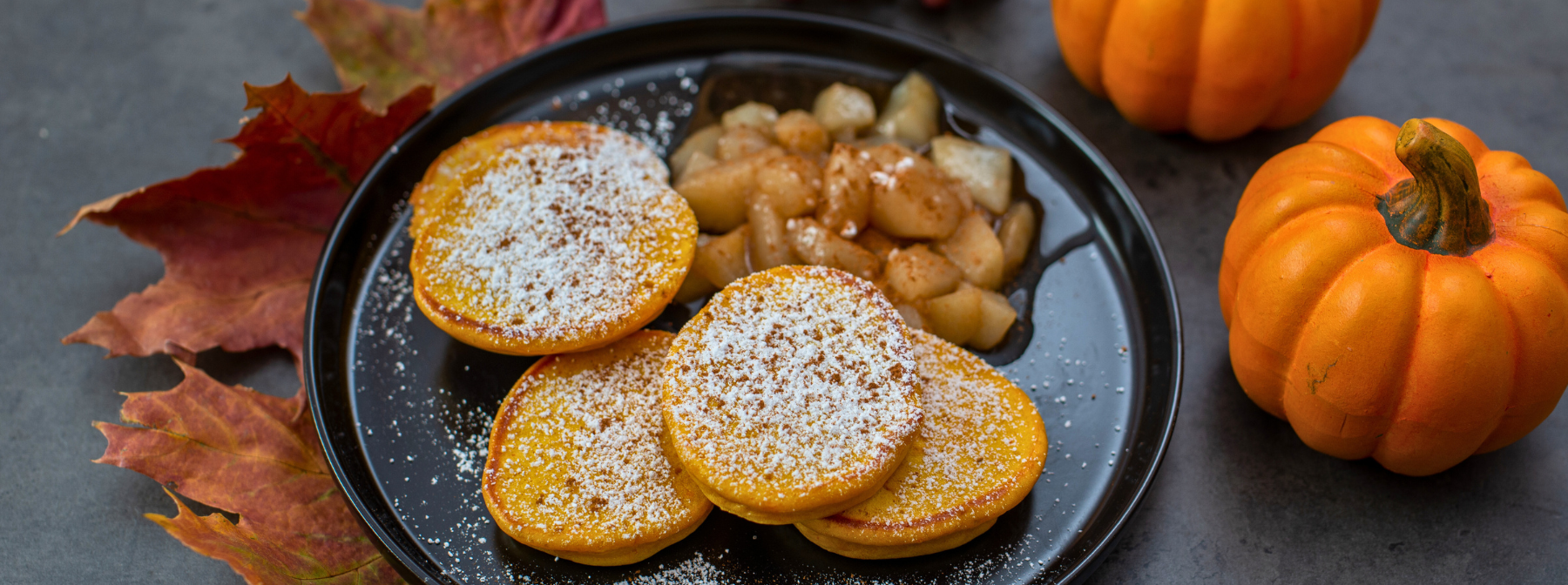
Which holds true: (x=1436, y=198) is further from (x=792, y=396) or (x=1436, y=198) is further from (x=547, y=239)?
(x=547, y=239)

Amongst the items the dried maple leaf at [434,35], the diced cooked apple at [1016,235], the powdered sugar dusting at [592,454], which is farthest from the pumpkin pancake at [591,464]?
the dried maple leaf at [434,35]

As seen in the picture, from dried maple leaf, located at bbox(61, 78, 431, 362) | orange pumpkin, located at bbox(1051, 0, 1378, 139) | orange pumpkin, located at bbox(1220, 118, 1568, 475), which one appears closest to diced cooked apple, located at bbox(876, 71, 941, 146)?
orange pumpkin, located at bbox(1051, 0, 1378, 139)

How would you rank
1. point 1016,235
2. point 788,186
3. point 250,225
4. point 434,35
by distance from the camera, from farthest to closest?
point 434,35
point 250,225
point 1016,235
point 788,186

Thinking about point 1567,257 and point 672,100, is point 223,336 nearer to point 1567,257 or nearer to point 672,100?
point 672,100

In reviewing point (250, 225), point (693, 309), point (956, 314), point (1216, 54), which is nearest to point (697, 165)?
point (693, 309)

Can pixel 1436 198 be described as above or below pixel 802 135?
above

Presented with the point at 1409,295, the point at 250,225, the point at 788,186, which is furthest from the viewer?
the point at 250,225
